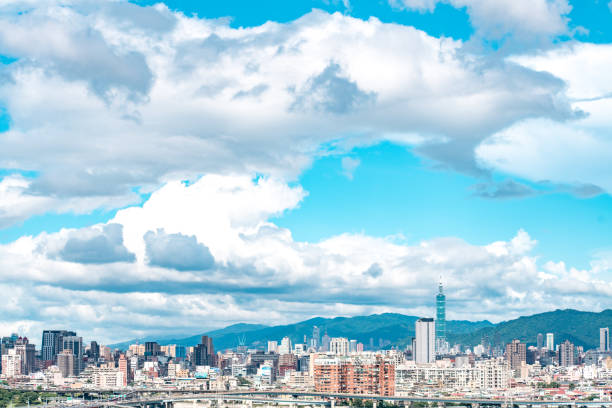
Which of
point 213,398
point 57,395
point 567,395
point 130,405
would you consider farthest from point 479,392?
point 57,395

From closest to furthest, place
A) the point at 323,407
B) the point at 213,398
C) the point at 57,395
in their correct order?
the point at 323,407 → the point at 213,398 → the point at 57,395

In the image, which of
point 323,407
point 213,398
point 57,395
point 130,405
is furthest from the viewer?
point 57,395

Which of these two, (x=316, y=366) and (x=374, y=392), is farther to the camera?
(x=316, y=366)

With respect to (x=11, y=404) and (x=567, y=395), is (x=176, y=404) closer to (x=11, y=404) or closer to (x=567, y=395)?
(x=11, y=404)

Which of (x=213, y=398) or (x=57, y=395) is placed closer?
→ (x=213, y=398)

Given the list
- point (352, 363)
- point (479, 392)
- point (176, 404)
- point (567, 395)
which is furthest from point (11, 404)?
point (567, 395)

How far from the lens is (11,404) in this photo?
16438 cm

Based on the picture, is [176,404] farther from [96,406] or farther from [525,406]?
[525,406]

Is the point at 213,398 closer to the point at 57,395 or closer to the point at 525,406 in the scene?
the point at 57,395

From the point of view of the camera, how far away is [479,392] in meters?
186

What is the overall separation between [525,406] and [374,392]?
27458mm

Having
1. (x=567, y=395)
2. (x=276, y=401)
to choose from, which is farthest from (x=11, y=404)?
(x=567, y=395)

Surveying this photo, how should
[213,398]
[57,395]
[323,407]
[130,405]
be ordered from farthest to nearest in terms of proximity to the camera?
[57,395], [213,398], [130,405], [323,407]

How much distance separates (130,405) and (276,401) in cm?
2652
